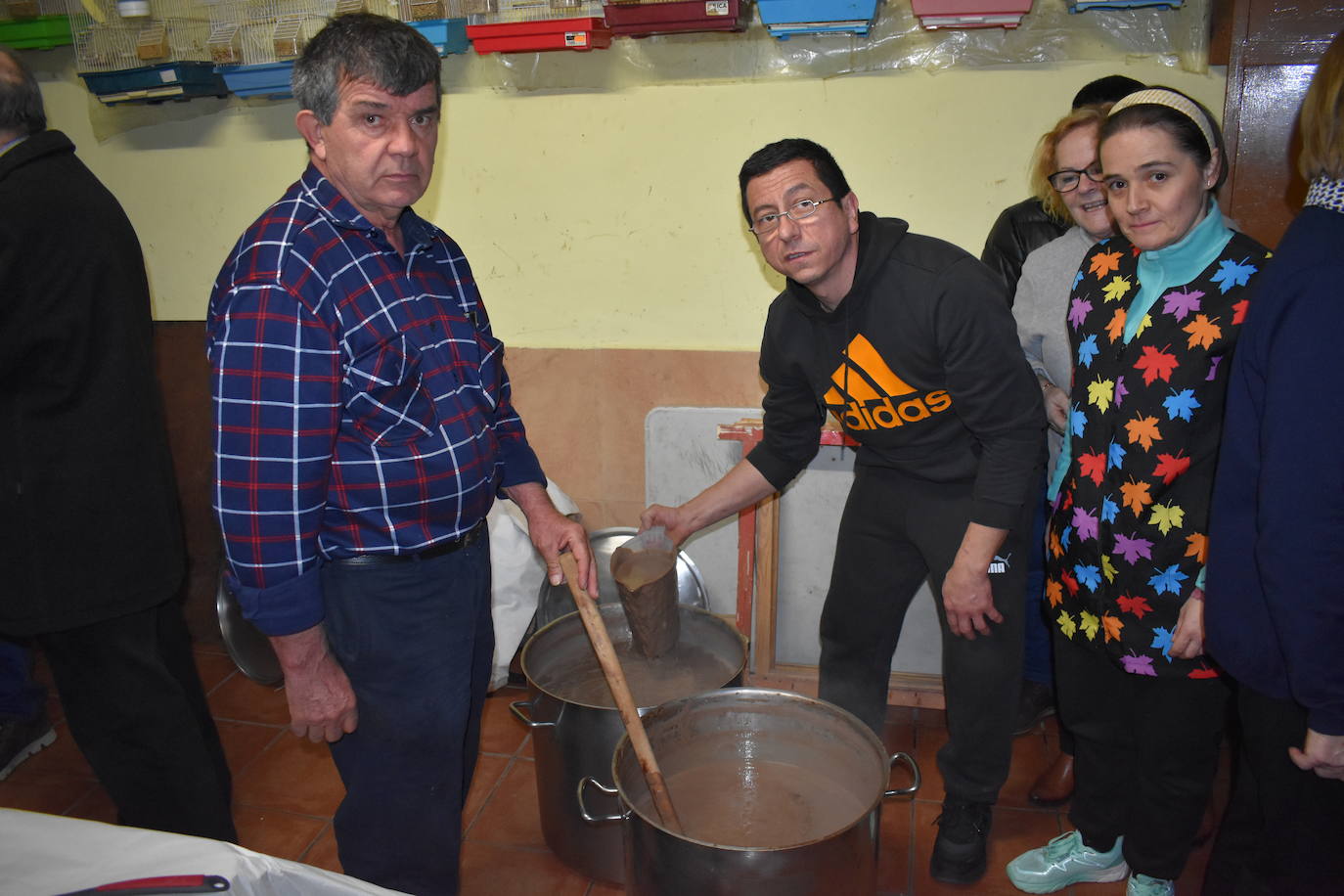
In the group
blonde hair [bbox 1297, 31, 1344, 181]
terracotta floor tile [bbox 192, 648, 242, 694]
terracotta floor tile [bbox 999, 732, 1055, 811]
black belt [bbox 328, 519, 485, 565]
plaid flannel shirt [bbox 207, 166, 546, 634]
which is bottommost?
terracotta floor tile [bbox 192, 648, 242, 694]

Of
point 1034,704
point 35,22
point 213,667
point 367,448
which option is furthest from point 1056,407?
point 35,22

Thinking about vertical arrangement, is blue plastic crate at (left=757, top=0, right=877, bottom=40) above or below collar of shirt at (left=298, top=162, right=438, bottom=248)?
above

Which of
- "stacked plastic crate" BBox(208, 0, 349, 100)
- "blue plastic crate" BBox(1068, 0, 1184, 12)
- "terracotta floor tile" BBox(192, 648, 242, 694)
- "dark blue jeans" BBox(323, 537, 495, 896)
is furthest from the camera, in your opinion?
"terracotta floor tile" BBox(192, 648, 242, 694)

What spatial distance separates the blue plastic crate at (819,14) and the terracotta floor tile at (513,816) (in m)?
2.14

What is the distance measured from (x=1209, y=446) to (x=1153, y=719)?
0.56m

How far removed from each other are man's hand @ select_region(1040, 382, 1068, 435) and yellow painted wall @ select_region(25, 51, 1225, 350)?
63 centimetres

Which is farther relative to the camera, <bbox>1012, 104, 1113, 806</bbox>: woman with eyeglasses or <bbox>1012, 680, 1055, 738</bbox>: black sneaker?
<bbox>1012, 680, 1055, 738</bbox>: black sneaker

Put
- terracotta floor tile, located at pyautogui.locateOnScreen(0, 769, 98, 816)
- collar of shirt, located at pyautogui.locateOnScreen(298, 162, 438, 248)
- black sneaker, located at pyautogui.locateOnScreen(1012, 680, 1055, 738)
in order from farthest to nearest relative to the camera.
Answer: black sneaker, located at pyautogui.locateOnScreen(1012, 680, 1055, 738), terracotta floor tile, located at pyautogui.locateOnScreen(0, 769, 98, 816), collar of shirt, located at pyautogui.locateOnScreen(298, 162, 438, 248)

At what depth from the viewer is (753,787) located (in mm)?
1859

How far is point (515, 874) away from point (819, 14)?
7.51ft

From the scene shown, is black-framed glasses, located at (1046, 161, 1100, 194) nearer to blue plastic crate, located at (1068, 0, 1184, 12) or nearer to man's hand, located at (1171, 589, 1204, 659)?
blue plastic crate, located at (1068, 0, 1184, 12)

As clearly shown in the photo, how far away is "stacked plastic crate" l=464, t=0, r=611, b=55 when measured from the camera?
8.70ft

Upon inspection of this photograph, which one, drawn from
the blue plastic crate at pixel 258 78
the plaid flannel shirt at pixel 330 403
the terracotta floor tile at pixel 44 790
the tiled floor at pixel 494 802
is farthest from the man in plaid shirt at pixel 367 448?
the blue plastic crate at pixel 258 78

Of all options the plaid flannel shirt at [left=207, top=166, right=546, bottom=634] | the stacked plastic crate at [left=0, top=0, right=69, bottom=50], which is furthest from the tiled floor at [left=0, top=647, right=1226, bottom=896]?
the stacked plastic crate at [left=0, top=0, right=69, bottom=50]
